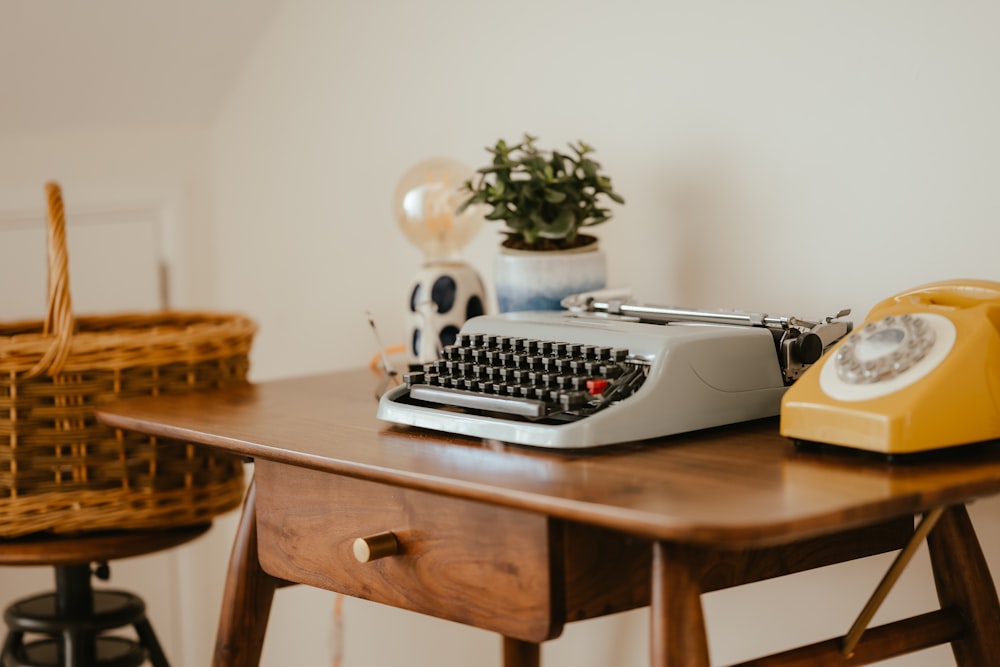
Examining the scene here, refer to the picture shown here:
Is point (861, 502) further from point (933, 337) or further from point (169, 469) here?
point (169, 469)

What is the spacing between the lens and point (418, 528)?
0.96 meters

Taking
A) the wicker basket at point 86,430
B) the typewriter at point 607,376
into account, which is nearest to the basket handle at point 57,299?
the wicker basket at point 86,430

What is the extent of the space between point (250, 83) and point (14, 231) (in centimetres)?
51

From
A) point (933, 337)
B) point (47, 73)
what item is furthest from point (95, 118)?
point (933, 337)

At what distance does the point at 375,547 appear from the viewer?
955mm

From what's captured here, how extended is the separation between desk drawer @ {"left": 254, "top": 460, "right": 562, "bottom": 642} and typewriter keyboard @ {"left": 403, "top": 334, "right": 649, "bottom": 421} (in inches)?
4.3

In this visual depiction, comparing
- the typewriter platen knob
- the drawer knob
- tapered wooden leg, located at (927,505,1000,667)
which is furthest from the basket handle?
tapered wooden leg, located at (927,505,1000,667)

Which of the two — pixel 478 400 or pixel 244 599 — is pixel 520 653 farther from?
pixel 478 400

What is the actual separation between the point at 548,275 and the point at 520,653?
0.49m

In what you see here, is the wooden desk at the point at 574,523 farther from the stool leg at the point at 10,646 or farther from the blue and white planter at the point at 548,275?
the stool leg at the point at 10,646

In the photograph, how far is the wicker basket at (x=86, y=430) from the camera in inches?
54.7

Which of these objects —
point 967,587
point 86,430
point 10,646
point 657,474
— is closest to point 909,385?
point 657,474

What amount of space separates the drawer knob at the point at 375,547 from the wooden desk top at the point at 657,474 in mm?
65

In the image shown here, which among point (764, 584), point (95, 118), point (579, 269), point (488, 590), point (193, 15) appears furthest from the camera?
point (95, 118)
